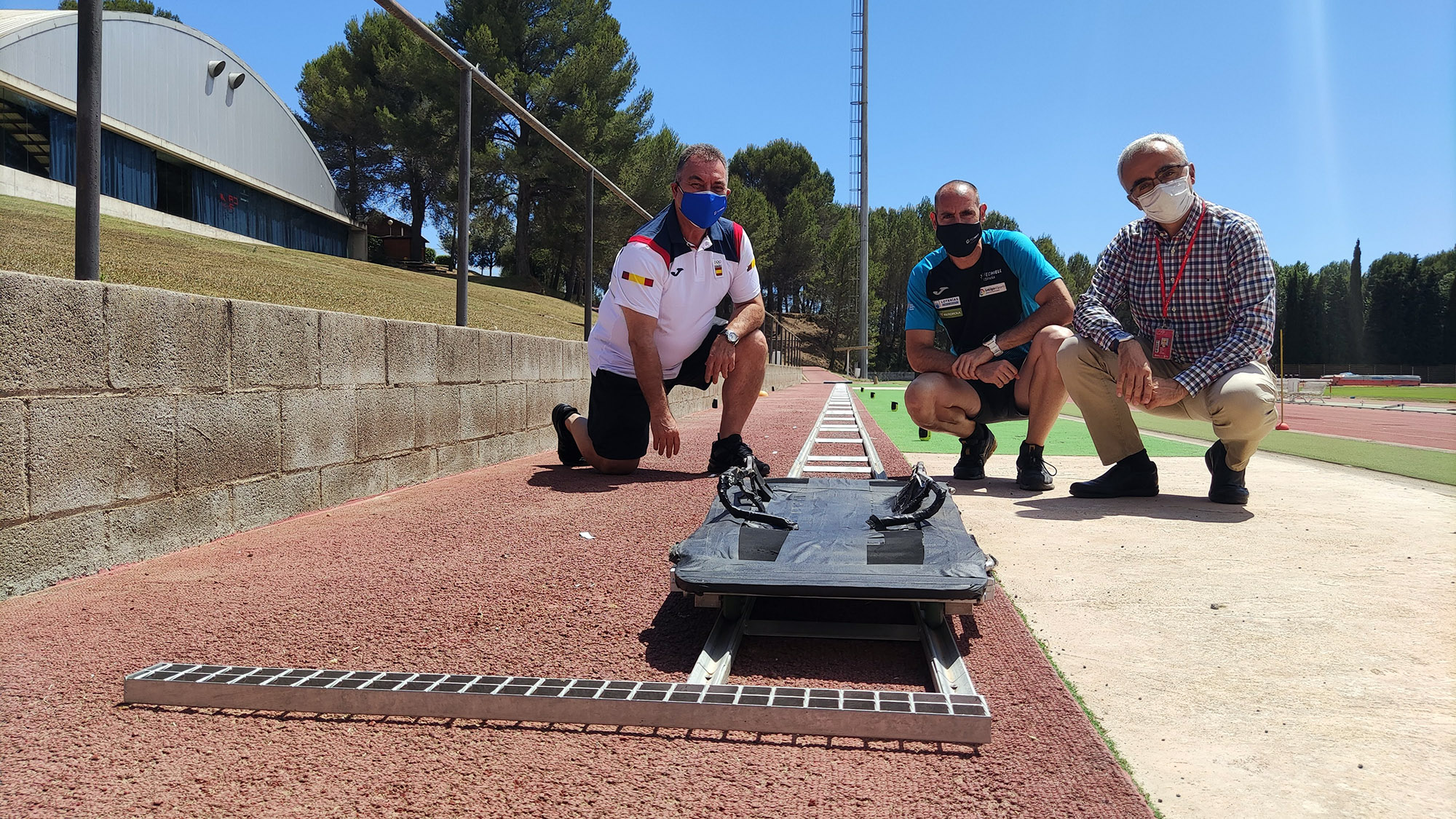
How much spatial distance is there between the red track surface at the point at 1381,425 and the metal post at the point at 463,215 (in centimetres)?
781

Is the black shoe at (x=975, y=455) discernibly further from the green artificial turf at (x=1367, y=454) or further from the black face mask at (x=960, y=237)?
the green artificial turf at (x=1367, y=454)

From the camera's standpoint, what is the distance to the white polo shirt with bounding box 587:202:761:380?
4.29 meters

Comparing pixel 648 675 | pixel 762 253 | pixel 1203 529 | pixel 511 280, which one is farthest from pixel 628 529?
pixel 762 253

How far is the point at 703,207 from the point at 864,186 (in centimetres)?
4634

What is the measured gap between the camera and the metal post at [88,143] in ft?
8.36

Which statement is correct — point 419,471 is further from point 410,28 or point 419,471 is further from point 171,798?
point 171,798

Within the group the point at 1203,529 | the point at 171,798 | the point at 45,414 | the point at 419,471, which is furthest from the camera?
the point at 419,471

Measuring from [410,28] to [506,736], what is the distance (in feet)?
13.9

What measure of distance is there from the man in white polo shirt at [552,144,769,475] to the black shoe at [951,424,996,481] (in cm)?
121

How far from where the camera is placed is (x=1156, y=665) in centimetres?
181

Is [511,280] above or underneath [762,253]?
underneath

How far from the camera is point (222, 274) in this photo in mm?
8297

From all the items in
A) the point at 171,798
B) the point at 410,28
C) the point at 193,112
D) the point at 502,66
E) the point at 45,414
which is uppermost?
the point at 502,66

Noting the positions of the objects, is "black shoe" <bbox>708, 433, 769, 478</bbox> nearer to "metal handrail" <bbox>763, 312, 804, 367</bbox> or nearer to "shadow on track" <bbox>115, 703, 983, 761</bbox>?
"shadow on track" <bbox>115, 703, 983, 761</bbox>
